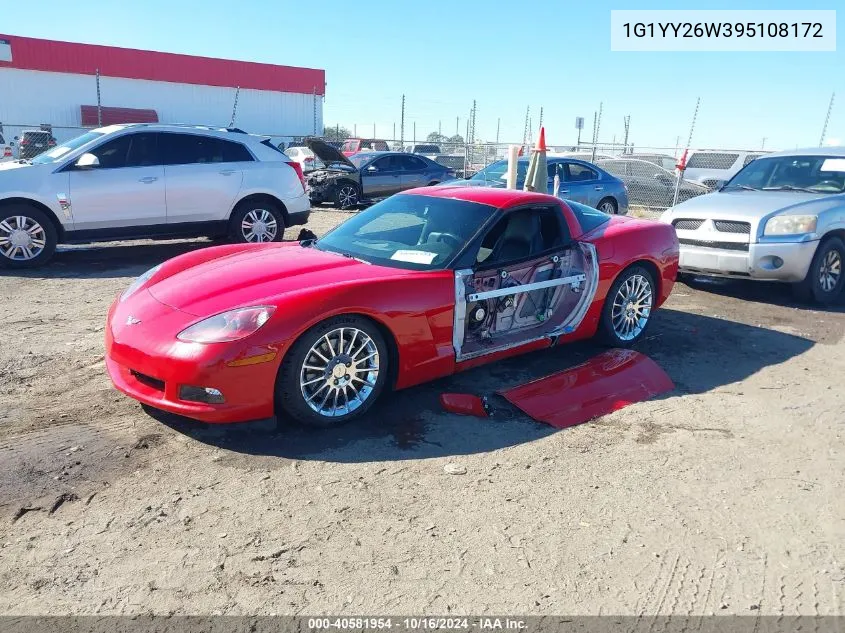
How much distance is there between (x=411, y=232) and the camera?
4.80 meters

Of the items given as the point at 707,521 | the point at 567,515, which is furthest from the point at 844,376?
the point at 567,515

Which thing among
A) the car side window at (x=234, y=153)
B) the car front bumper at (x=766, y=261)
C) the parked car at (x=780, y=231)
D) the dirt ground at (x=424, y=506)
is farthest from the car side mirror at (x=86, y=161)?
the car front bumper at (x=766, y=261)

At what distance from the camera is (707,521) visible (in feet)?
10.2

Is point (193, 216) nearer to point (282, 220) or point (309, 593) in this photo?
point (282, 220)

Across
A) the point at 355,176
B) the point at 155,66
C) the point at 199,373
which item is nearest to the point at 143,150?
the point at 199,373

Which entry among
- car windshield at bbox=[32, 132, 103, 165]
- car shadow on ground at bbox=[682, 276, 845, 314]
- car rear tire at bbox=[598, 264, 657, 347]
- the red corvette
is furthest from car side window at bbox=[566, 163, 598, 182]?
car windshield at bbox=[32, 132, 103, 165]

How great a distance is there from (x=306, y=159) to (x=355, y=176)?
6.99 ft

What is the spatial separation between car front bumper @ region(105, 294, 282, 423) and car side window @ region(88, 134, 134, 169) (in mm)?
5488

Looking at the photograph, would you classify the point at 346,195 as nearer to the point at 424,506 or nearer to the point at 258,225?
the point at 258,225

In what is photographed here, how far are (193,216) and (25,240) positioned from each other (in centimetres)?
195

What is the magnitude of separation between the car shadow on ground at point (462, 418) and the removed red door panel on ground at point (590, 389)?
0.36ft

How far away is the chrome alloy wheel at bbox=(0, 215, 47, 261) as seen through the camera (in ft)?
26.0

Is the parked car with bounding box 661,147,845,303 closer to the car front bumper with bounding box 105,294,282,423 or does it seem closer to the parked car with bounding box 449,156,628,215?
the parked car with bounding box 449,156,628,215

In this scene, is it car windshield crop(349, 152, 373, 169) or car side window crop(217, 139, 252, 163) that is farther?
car windshield crop(349, 152, 373, 169)
